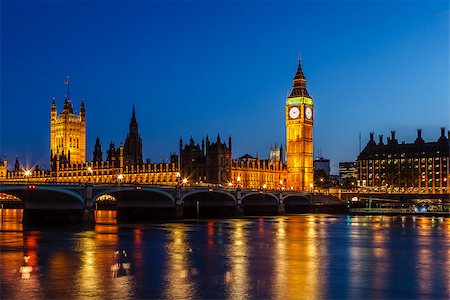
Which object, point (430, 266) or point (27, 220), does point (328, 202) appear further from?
point (430, 266)

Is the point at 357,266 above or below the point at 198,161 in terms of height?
below

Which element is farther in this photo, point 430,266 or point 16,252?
point 16,252

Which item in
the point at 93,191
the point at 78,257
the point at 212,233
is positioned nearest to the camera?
the point at 78,257

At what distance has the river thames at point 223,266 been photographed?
24.9m

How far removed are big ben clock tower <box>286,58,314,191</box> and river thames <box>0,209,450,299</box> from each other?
105 m

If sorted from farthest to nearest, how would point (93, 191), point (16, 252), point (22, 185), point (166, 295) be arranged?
point (93, 191) → point (22, 185) → point (16, 252) → point (166, 295)

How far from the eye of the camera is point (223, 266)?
32.3 meters

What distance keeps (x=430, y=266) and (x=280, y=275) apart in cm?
841

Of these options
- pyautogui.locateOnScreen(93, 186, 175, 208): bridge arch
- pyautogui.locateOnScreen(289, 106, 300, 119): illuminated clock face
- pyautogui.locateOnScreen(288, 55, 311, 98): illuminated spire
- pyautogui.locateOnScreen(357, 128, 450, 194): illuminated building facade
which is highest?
pyautogui.locateOnScreen(288, 55, 311, 98): illuminated spire

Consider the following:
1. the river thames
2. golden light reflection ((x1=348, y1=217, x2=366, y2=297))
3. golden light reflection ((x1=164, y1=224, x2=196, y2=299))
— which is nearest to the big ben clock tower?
golden light reflection ((x1=348, y1=217, x2=366, y2=297))

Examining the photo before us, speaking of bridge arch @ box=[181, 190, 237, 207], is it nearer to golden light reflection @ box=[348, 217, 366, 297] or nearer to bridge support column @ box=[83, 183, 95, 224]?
bridge support column @ box=[83, 183, 95, 224]

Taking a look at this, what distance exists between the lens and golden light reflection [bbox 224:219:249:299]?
81.6 ft

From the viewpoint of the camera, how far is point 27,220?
71812mm

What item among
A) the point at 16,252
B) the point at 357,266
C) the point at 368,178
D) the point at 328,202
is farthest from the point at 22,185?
the point at 368,178
